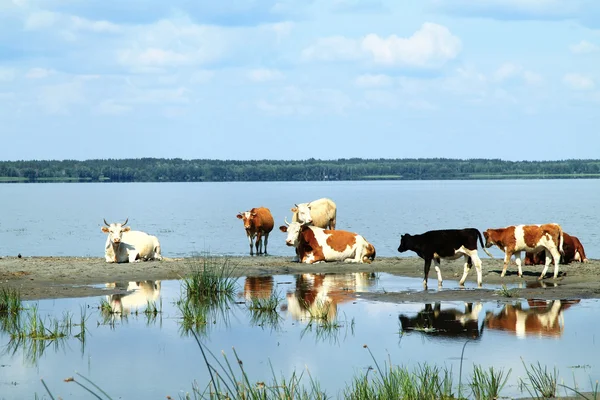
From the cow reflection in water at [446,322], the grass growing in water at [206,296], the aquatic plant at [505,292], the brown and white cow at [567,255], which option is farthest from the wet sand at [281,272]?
the cow reflection in water at [446,322]

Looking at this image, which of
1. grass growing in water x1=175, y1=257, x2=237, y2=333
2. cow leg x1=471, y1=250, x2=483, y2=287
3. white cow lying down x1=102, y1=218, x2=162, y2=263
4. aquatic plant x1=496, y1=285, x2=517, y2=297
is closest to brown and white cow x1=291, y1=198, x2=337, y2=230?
white cow lying down x1=102, y1=218, x2=162, y2=263

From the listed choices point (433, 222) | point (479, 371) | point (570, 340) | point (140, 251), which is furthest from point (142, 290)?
point (433, 222)

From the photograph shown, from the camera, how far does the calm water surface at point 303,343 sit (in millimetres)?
11828

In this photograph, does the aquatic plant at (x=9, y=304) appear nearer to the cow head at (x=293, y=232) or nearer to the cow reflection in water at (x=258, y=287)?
the cow reflection in water at (x=258, y=287)

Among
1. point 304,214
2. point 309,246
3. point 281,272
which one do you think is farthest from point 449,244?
point 304,214

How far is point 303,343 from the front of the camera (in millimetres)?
14000

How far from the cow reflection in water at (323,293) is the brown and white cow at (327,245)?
1856 millimetres

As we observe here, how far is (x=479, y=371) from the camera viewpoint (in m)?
10.4

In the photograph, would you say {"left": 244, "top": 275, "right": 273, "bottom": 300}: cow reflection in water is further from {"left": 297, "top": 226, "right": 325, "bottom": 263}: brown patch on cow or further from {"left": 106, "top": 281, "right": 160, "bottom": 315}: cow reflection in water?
{"left": 297, "top": 226, "right": 325, "bottom": 263}: brown patch on cow

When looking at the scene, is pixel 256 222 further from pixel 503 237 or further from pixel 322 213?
pixel 503 237

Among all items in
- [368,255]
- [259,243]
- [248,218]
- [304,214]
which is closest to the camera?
[368,255]

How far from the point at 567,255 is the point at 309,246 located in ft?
22.1

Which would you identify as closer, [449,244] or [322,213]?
[449,244]

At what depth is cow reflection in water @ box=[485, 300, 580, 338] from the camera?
14.8 m
